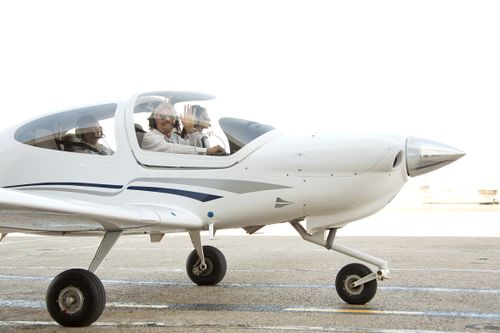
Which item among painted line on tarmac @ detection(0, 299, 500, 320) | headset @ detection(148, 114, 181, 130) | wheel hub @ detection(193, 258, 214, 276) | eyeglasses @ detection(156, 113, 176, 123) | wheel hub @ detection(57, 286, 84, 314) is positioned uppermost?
eyeglasses @ detection(156, 113, 176, 123)

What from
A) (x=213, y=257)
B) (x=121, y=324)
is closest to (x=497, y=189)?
(x=213, y=257)

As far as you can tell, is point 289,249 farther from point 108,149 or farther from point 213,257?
point 108,149

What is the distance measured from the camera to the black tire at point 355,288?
19.7ft

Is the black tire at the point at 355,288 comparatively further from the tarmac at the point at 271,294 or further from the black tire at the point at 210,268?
the black tire at the point at 210,268

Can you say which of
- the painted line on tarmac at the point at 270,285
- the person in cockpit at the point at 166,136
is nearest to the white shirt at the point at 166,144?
the person in cockpit at the point at 166,136

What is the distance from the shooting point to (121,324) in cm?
529

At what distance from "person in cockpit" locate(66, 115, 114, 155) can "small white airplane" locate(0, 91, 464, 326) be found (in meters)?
0.02

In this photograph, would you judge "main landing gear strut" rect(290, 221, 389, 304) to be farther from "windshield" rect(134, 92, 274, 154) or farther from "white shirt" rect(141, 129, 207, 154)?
"white shirt" rect(141, 129, 207, 154)

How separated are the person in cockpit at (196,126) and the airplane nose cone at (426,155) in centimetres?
184

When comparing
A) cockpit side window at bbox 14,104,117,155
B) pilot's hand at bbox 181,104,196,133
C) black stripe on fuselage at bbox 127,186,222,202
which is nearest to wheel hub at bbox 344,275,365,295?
black stripe on fuselage at bbox 127,186,222,202

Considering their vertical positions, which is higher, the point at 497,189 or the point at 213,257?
the point at 213,257

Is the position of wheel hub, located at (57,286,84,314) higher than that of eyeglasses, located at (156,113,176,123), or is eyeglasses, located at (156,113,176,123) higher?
eyeglasses, located at (156,113,176,123)

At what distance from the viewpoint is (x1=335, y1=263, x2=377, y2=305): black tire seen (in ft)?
19.7

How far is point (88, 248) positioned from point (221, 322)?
9305 millimetres
